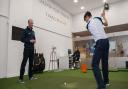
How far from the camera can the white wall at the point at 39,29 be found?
17.0 feet

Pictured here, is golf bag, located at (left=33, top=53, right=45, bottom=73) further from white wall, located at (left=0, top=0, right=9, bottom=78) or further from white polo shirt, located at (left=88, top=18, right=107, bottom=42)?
white polo shirt, located at (left=88, top=18, right=107, bottom=42)

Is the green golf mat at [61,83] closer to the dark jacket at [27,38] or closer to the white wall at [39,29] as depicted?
the dark jacket at [27,38]

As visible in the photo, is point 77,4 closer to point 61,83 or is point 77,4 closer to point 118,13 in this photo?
point 118,13

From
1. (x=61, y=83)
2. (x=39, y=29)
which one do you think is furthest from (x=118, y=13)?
(x=61, y=83)

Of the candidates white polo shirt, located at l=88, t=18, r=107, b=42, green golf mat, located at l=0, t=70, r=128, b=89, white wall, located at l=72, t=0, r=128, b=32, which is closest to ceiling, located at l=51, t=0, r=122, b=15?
white wall, located at l=72, t=0, r=128, b=32

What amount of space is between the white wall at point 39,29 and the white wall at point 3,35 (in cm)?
14

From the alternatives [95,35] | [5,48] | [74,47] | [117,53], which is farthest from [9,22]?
[117,53]

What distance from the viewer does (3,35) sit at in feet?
15.9

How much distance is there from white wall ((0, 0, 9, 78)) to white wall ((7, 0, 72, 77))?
14 cm

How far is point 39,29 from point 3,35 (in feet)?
8.14

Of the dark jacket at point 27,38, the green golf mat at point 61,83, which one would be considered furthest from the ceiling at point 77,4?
the green golf mat at point 61,83

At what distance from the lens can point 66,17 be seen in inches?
399

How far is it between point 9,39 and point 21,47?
2.19 ft

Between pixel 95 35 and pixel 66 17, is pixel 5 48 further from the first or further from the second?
pixel 66 17
